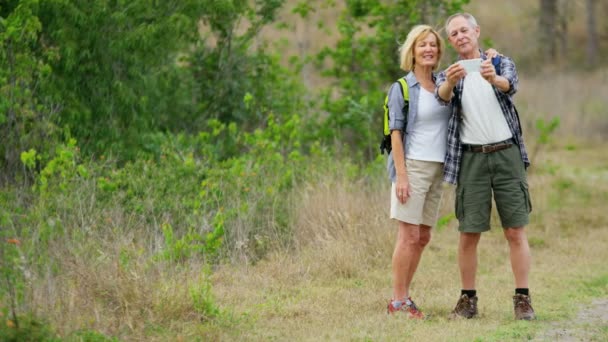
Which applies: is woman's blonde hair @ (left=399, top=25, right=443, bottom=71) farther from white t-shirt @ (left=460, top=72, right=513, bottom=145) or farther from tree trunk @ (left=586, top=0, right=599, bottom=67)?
tree trunk @ (left=586, top=0, right=599, bottom=67)

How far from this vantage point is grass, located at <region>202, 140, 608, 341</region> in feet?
19.7

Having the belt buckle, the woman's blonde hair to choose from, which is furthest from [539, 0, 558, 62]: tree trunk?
the belt buckle

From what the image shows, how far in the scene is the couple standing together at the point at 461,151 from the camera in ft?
19.7

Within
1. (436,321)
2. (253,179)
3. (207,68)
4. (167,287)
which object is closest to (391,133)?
(436,321)

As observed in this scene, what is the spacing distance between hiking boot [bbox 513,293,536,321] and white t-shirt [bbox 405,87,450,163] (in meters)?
1.04

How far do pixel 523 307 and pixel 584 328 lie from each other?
0.44 m

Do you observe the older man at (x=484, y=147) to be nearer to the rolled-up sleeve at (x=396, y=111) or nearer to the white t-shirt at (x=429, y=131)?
the white t-shirt at (x=429, y=131)

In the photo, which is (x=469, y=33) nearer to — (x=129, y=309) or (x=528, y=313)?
(x=528, y=313)

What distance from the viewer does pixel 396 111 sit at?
6117 mm

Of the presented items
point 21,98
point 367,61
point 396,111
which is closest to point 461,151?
point 396,111

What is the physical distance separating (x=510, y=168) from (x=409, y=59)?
3.19ft

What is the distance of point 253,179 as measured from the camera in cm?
921

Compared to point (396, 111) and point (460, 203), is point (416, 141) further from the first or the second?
point (460, 203)

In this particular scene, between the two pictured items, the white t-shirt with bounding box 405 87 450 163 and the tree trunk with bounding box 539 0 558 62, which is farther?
the tree trunk with bounding box 539 0 558 62
